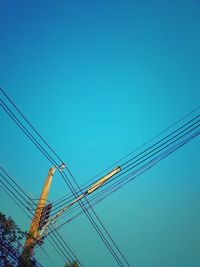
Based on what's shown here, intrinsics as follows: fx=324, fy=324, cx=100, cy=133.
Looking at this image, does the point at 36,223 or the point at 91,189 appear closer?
the point at 36,223

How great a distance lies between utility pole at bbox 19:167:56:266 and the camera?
1111 cm

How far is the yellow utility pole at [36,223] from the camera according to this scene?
1143 cm

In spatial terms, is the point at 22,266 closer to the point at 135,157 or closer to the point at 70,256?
the point at 70,256

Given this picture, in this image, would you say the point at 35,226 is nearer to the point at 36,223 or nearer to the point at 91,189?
the point at 36,223

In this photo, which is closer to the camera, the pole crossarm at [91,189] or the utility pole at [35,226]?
the utility pole at [35,226]

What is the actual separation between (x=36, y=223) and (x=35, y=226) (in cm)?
13

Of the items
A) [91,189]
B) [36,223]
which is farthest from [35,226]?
[91,189]

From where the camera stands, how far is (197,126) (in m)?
12.0

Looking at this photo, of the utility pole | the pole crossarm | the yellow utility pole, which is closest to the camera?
the utility pole

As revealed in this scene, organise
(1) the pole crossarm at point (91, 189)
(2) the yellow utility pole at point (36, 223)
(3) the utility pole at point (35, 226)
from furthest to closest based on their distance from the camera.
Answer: (1) the pole crossarm at point (91, 189) < (2) the yellow utility pole at point (36, 223) < (3) the utility pole at point (35, 226)

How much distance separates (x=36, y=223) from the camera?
41.7 feet

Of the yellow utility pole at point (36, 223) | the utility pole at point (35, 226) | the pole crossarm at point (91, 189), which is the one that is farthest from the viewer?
the pole crossarm at point (91, 189)

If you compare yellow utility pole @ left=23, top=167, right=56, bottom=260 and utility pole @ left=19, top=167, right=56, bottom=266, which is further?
yellow utility pole @ left=23, top=167, right=56, bottom=260

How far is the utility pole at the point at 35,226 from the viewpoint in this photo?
11.1 metres
